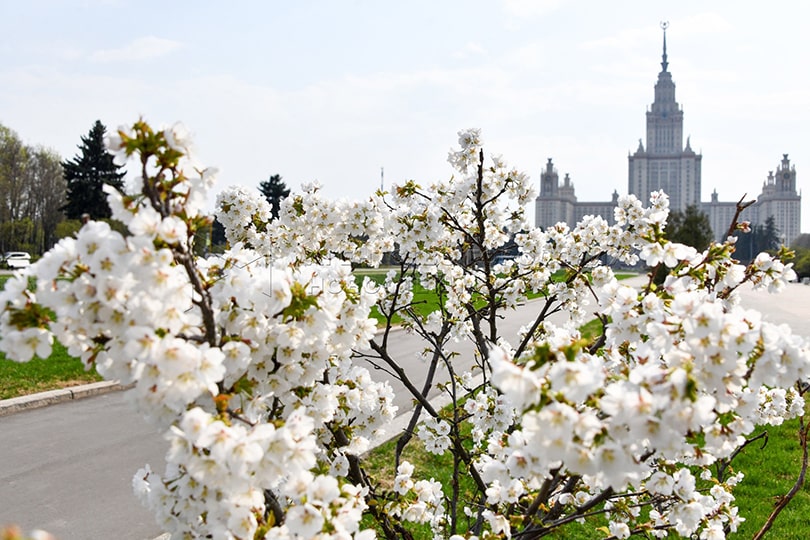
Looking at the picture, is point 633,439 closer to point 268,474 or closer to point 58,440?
point 268,474

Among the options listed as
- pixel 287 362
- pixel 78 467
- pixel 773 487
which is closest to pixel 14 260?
pixel 78 467

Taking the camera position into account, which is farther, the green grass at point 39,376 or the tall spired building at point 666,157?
the tall spired building at point 666,157

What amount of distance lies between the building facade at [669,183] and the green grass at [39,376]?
13620 centimetres

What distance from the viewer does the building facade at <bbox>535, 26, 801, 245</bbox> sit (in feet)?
468

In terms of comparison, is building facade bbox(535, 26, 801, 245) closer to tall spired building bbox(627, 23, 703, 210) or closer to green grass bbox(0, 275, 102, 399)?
tall spired building bbox(627, 23, 703, 210)

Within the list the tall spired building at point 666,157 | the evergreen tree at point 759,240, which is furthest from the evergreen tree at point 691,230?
the tall spired building at point 666,157

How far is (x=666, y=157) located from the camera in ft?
503

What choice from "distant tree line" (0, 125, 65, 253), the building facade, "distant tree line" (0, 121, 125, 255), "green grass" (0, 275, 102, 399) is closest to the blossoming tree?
"green grass" (0, 275, 102, 399)

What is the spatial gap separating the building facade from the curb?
136803 mm

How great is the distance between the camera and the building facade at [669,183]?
5620 inches

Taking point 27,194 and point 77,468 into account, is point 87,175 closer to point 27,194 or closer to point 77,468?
point 27,194

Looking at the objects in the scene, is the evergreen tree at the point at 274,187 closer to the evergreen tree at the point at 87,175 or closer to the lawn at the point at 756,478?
the evergreen tree at the point at 87,175

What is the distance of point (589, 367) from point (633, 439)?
17 cm

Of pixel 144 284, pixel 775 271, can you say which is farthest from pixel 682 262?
pixel 144 284
